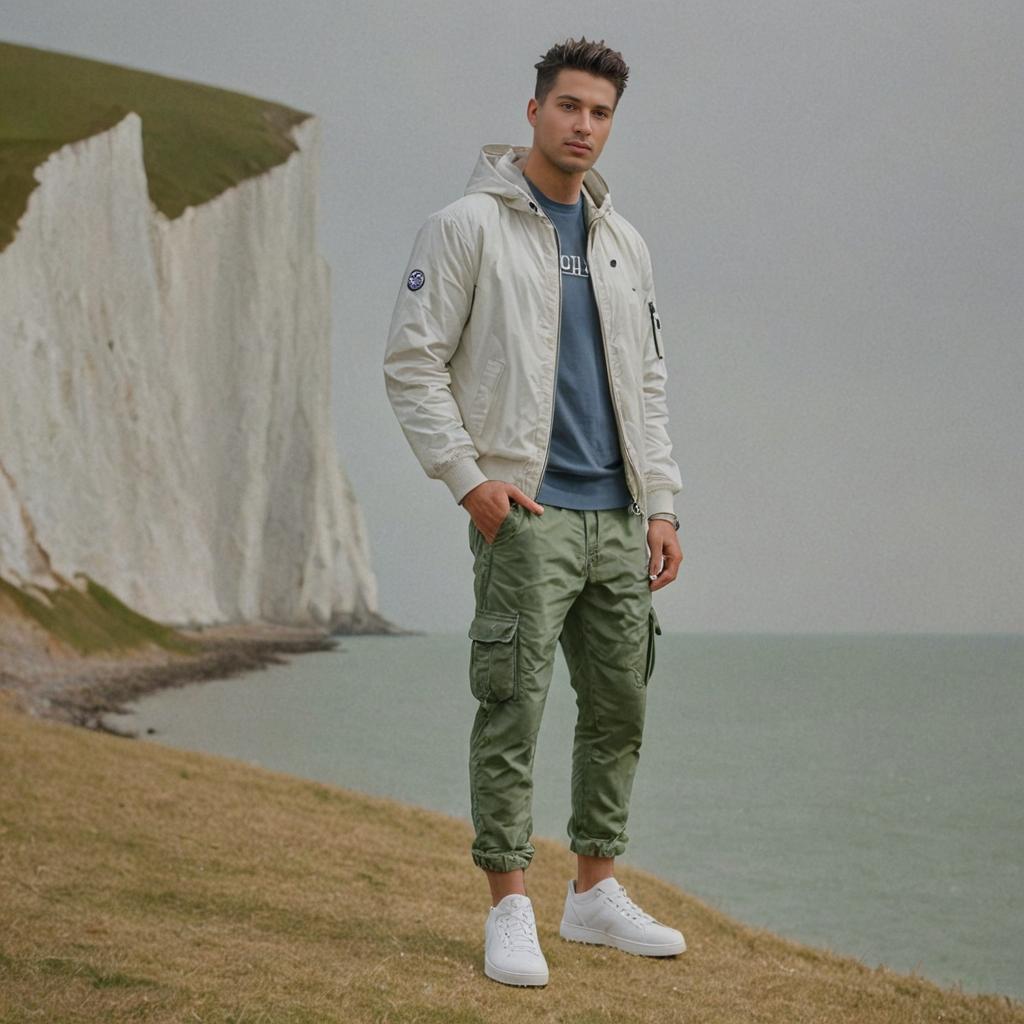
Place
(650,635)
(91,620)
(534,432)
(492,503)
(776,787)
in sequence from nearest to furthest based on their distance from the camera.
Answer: (492,503)
(534,432)
(650,635)
(776,787)
(91,620)

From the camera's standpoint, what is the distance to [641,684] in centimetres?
394

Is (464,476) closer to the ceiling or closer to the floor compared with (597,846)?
closer to the ceiling

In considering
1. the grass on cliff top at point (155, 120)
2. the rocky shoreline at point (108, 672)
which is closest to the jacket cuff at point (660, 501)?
the rocky shoreline at point (108, 672)

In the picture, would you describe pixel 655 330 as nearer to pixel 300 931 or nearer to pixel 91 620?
pixel 300 931

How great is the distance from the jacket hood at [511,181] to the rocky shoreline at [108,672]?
13285 mm

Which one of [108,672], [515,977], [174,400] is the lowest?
[108,672]

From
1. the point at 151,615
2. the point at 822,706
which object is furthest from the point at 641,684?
the point at 822,706

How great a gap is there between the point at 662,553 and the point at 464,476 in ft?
2.52

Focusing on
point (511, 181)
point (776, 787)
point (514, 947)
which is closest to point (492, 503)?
point (511, 181)

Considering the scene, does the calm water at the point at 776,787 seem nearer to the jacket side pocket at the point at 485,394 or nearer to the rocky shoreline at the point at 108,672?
the rocky shoreline at the point at 108,672

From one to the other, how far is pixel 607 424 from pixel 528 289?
462mm

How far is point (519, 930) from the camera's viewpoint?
3.70m

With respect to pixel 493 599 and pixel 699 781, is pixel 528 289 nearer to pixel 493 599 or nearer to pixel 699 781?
pixel 493 599

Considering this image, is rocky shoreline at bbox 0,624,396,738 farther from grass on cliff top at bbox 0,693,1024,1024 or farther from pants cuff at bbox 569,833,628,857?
pants cuff at bbox 569,833,628,857
